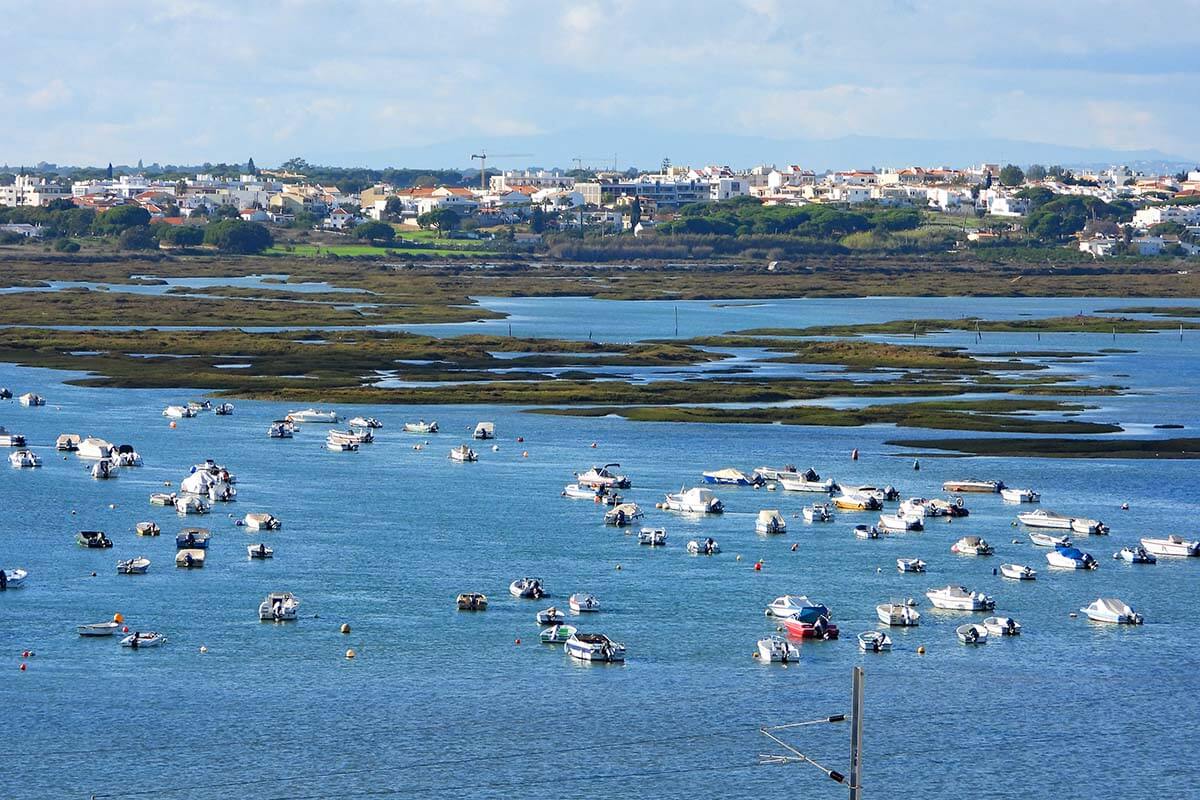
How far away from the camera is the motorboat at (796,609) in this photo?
53562mm

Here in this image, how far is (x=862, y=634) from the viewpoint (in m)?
53.2

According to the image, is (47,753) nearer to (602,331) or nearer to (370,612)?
(370,612)

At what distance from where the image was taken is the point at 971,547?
212 feet

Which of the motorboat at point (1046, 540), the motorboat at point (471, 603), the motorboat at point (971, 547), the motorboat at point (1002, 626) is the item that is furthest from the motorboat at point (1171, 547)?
the motorboat at point (471, 603)

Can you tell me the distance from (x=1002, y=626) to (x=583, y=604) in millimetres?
11388

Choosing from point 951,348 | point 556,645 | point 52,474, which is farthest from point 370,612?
point 951,348

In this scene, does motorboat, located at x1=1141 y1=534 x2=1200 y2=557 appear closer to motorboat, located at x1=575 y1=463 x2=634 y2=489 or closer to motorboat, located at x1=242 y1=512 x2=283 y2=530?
motorboat, located at x1=575 y1=463 x2=634 y2=489

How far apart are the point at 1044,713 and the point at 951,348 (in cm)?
8904

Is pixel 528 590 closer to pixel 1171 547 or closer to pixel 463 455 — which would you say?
pixel 1171 547

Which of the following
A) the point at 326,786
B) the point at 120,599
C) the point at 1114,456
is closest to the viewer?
the point at 326,786

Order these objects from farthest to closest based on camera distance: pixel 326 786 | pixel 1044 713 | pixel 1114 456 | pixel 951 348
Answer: pixel 951 348, pixel 1114 456, pixel 1044 713, pixel 326 786

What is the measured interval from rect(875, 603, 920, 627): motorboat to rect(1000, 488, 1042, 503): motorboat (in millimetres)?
19834

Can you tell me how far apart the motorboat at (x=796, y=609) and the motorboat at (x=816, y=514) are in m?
14.1

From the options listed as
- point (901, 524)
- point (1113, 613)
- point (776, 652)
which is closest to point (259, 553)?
point (776, 652)
